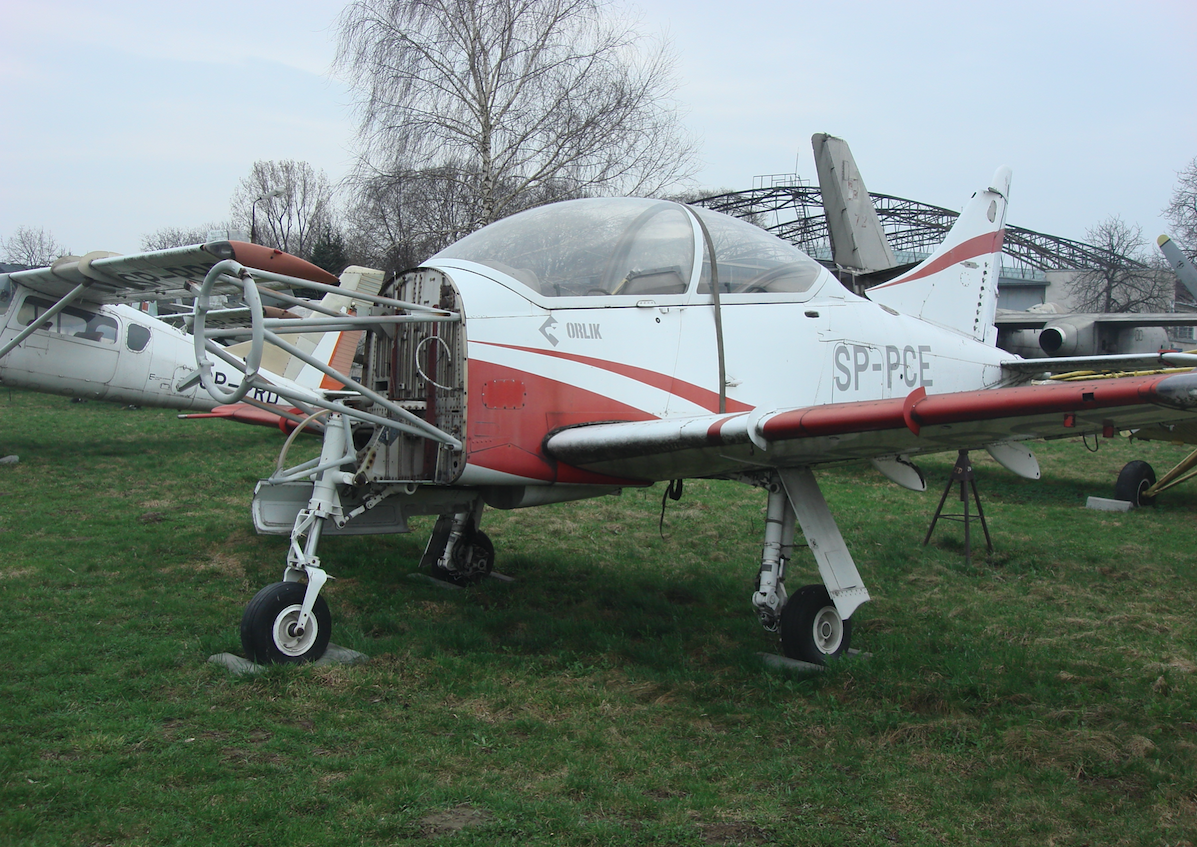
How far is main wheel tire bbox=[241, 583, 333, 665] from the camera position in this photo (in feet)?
14.7

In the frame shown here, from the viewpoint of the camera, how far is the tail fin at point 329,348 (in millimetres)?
6533

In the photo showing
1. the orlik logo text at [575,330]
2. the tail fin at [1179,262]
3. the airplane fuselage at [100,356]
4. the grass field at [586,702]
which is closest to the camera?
the grass field at [586,702]

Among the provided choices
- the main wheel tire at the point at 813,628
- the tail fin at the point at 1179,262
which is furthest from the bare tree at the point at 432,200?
the main wheel tire at the point at 813,628

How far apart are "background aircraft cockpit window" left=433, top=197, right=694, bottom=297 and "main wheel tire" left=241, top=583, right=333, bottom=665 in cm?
217

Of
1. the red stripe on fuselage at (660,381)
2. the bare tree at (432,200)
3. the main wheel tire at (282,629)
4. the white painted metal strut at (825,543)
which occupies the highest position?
the bare tree at (432,200)

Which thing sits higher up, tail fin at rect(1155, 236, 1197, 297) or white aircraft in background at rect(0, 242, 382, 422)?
tail fin at rect(1155, 236, 1197, 297)

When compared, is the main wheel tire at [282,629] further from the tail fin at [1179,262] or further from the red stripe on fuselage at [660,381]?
the tail fin at [1179,262]

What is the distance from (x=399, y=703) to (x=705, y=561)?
4332mm

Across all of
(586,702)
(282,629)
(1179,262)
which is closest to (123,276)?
(282,629)

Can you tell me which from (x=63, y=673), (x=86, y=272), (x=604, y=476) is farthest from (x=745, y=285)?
(x=86, y=272)

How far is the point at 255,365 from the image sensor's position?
400 cm

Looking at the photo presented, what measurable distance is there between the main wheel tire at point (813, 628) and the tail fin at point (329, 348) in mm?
3599

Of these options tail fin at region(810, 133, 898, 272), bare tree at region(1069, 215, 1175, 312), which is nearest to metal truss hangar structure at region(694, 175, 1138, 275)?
bare tree at region(1069, 215, 1175, 312)

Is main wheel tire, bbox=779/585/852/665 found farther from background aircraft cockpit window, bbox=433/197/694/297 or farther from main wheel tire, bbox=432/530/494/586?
main wheel tire, bbox=432/530/494/586
